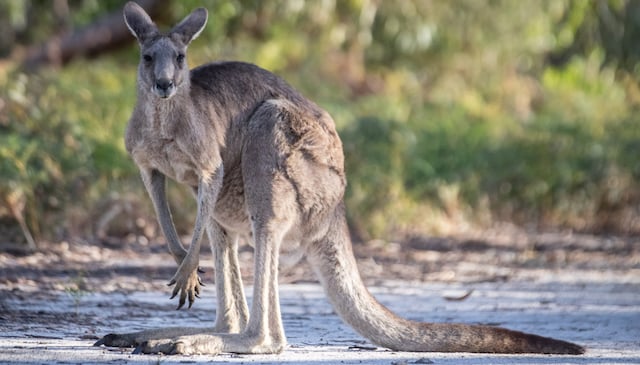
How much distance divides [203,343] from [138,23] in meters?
1.43

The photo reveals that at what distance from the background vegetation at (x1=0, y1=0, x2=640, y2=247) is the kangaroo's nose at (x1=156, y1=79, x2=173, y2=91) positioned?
10.9ft

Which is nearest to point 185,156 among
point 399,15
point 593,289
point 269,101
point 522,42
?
point 269,101

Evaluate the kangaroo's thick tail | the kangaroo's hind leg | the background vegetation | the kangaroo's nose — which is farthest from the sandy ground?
the kangaroo's nose

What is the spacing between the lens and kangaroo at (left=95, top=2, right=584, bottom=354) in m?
5.01

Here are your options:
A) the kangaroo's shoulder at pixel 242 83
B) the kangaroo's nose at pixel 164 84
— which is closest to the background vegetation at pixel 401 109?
the kangaroo's shoulder at pixel 242 83

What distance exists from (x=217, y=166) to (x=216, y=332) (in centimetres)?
74

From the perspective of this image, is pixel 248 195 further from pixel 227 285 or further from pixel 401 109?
pixel 401 109

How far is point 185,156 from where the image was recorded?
5086mm

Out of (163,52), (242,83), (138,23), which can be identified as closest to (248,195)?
(242,83)

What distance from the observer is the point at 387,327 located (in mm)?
5141

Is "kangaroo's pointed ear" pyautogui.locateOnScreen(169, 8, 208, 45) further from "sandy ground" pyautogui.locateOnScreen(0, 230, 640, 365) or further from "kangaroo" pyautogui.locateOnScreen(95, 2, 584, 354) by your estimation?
"sandy ground" pyautogui.locateOnScreen(0, 230, 640, 365)

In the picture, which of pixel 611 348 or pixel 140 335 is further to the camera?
pixel 611 348

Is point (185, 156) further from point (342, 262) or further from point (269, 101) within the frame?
point (342, 262)

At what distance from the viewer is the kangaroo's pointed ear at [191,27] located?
5258 millimetres
